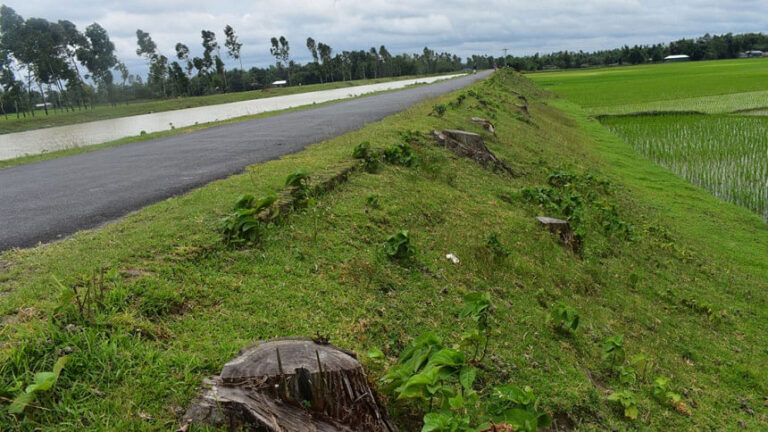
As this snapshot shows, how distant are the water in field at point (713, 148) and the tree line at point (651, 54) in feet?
303

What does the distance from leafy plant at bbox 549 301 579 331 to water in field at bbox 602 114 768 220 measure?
9.87 m

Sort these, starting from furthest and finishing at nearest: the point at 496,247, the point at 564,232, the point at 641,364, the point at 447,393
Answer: the point at 564,232
the point at 496,247
the point at 641,364
the point at 447,393

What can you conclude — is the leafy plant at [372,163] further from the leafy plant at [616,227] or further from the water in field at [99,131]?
the water in field at [99,131]

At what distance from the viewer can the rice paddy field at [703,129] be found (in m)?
14.2

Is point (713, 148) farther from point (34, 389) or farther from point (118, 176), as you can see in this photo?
point (34, 389)

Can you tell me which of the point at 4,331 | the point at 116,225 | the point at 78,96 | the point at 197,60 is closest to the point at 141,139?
the point at 116,225

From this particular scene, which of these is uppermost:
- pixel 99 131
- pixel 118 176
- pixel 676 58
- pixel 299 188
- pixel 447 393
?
pixel 676 58

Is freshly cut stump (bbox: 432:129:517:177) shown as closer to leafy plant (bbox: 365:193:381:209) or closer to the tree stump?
the tree stump

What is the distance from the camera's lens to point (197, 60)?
71188 mm

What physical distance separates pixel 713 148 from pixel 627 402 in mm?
17802

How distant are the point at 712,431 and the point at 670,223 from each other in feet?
23.8

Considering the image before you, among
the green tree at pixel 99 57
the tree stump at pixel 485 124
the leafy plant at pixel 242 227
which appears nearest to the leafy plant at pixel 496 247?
the leafy plant at pixel 242 227

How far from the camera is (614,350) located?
4.44 metres

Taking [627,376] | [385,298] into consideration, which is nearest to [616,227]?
[627,376]
